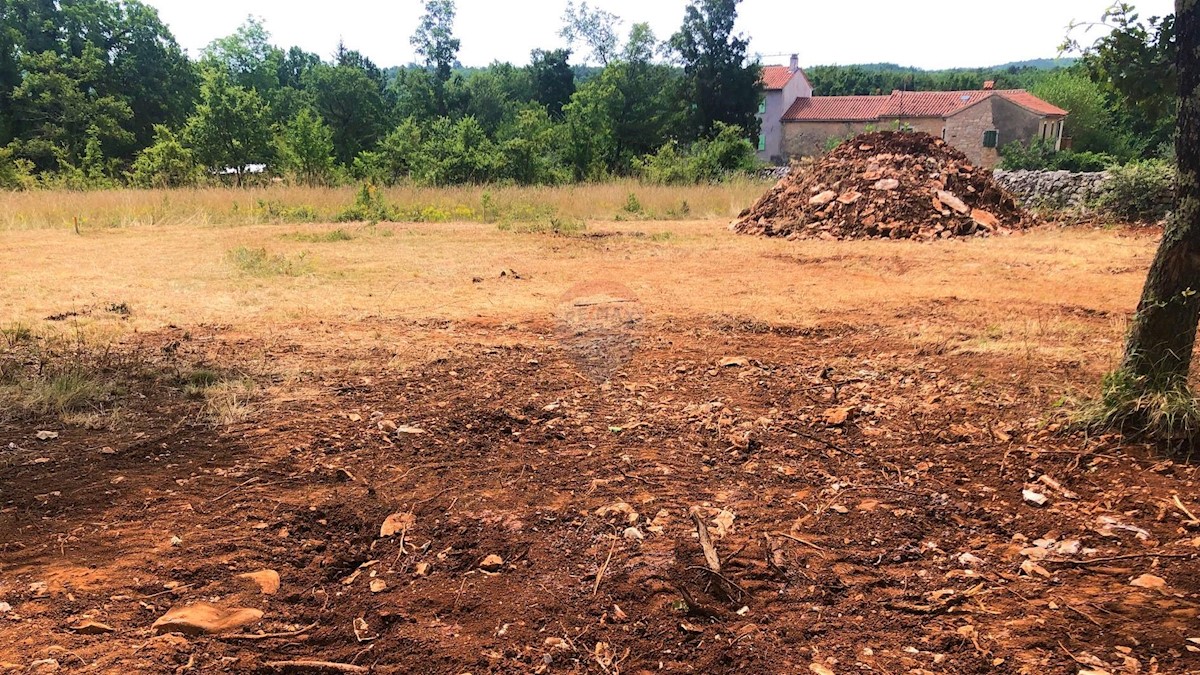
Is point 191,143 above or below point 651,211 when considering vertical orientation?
above

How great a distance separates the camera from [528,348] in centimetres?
479

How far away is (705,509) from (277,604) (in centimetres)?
142

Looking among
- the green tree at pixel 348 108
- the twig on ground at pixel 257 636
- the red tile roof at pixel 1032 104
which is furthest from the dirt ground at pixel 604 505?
the red tile roof at pixel 1032 104

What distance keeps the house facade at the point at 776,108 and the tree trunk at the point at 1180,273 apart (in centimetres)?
4825

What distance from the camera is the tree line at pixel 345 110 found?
20.8 meters

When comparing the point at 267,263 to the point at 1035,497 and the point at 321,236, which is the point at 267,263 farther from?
the point at 1035,497

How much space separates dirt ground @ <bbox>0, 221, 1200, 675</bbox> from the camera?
1759mm

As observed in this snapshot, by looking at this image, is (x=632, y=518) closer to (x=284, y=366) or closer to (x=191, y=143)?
(x=284, y=366)

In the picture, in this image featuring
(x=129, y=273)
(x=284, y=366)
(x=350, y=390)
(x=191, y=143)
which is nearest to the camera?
(x=350, y=390)

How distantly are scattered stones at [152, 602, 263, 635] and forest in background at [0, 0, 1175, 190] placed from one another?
56.8ft

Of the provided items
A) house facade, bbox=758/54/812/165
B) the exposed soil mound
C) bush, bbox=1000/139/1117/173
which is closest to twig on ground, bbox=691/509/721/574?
the exposed soil mound

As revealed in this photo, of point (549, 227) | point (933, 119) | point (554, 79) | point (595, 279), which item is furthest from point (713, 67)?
point (595, 279)

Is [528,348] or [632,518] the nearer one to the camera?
[632,518]

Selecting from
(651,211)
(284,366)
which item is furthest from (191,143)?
(284,366)
